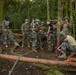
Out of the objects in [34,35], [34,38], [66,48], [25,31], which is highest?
[25,31]

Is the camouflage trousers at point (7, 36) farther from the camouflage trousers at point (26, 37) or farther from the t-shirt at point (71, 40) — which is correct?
the t-shirt at point (71, 40)

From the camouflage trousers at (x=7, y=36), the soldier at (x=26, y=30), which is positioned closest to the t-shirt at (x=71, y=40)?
the soldier at (x=26, y=30)

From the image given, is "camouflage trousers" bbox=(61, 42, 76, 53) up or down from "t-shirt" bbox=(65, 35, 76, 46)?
down

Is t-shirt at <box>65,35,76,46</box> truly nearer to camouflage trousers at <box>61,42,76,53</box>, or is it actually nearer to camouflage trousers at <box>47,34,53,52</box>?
camouflage trousers at <box>61,42,76,53</box>

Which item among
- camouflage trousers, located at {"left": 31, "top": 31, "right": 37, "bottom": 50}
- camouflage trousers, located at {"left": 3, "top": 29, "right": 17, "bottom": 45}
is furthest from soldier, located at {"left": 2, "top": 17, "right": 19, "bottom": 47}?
camouflage trousers, located at {"left": 31, "top": 31, "right": 37, "bottom": 50}

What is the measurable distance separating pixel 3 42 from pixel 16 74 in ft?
19.3

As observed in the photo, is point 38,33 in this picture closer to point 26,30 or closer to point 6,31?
point 26,30

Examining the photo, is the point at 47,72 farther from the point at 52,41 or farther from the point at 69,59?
the point at 52,41

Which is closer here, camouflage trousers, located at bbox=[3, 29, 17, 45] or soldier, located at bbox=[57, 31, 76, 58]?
soldier, located at bbox=[57, 31, 76, 58]

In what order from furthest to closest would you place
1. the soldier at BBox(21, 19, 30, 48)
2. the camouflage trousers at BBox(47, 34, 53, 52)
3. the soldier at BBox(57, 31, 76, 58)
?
the soldier at BBox(21, 19, 30, 48)
the camouflage trousers at BBox(47, 34, 53, 52)
the soldier at BBox(57, 31, 76, 58)

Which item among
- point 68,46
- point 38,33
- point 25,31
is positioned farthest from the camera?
point 25,31

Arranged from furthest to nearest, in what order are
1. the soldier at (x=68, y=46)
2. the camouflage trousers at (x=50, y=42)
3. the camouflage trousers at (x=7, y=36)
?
the camouflage trousers at (x=7, y=36), the camouflage trousers at (x=50, y=42), the soldier at (x=68, y=46)


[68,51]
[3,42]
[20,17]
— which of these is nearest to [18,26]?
[20,17]

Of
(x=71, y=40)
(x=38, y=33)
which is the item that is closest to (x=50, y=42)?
(x=38, y=33)
